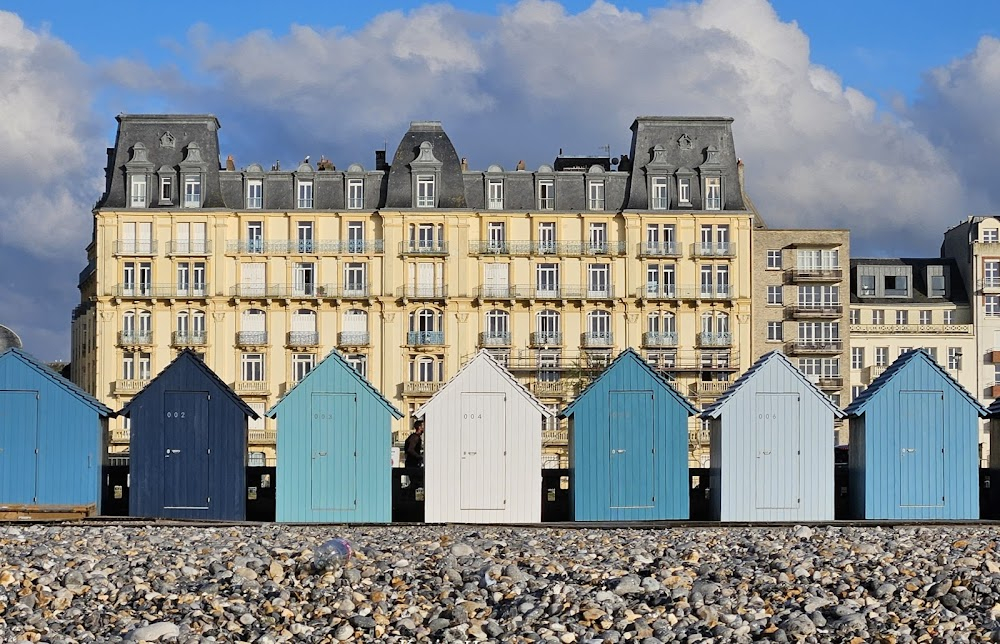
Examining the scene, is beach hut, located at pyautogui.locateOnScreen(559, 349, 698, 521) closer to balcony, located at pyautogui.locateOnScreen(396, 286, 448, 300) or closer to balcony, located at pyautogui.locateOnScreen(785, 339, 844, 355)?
balcony, located at pyautogui.locateOnScreen(396, 286, 448, 300)

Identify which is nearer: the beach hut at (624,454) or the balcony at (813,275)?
the beach hut at (624,454)

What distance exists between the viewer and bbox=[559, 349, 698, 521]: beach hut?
3275 centimetres

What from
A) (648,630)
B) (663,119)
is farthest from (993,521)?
(663,119)

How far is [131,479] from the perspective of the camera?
3253 cm

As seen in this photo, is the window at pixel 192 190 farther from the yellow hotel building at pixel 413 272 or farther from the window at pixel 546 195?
the window at pixel 546 195

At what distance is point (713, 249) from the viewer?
255 feet

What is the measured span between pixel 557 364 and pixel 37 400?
4651cm

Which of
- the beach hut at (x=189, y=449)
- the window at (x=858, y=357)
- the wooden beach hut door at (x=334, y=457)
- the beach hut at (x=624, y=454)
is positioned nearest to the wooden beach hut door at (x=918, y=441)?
the beach hut at (x=624, y=454)

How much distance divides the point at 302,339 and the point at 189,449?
44.4 m

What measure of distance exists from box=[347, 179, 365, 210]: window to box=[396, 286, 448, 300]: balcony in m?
4.75

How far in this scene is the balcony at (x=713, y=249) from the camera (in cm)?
7750

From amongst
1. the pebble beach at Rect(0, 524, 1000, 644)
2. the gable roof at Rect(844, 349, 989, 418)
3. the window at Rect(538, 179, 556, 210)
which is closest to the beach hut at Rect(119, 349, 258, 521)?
the pebble beach at Rect(0, 524, 1000, 644)

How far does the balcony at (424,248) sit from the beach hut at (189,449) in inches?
1749

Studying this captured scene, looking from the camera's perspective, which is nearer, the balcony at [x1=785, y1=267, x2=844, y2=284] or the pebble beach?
the pebble beach
